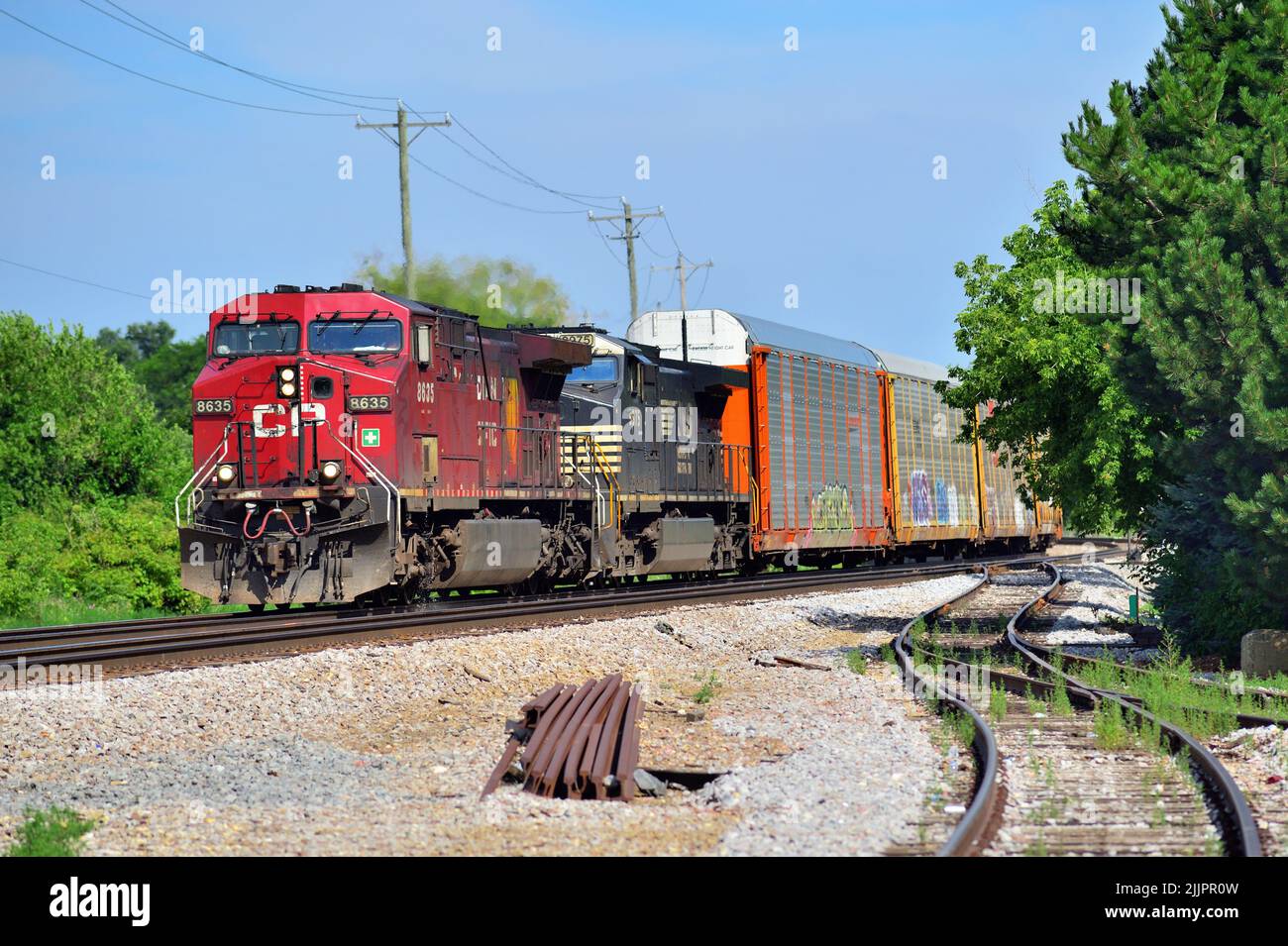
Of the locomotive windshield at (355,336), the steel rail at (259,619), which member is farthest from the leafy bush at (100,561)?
the locomotive windshield at (355,336)

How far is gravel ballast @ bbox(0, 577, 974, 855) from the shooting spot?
710 centimetres

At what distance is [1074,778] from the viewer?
27.4ft

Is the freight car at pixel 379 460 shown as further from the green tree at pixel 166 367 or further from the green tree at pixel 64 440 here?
the green tree at pixel 166 367

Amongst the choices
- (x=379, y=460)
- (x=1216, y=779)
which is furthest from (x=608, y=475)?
(x=1216, y=779)

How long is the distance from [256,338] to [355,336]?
1.27 m

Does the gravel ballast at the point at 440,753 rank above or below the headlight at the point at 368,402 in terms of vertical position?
below

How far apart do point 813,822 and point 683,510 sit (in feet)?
60.4

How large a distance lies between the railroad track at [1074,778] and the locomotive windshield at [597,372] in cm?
1028

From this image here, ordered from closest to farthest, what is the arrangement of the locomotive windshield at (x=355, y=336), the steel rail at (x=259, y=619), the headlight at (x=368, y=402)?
1. the steel rail at (x=259, y=619)
2. the headlight at (x=368, y=402)
3. the locomotive windshield at (x=355, y=336)

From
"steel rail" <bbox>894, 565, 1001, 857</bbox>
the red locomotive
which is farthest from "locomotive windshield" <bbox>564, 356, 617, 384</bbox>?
"steel rail" <bbox>894, 565, 1001, 857</bbox>

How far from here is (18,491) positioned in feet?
104

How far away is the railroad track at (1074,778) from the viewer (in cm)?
666
